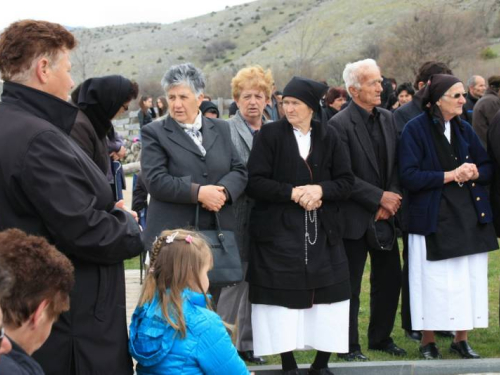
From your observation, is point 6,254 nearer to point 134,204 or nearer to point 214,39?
point 134,204

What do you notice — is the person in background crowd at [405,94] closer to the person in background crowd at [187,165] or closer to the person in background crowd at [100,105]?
the person in background crowd at [187,165]

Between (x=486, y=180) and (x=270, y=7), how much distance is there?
11195 centimetres

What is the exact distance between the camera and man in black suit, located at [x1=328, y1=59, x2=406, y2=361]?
6266 millimetres

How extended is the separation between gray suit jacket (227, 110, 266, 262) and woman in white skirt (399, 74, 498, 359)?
1207mm

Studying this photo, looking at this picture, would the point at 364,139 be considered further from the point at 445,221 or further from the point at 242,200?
the point at 242,200

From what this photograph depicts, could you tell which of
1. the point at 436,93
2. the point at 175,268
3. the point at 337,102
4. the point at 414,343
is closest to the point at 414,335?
the point at 414,343

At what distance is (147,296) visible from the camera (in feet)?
14.1

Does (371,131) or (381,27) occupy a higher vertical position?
(381,27)

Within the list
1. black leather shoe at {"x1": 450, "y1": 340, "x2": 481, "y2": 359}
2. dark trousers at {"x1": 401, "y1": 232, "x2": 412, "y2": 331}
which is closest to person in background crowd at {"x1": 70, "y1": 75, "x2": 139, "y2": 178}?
dark trousers at {"x1": 401, "y1": 232, "x2": 412, "y2": 331}

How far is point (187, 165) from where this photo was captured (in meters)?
5.61

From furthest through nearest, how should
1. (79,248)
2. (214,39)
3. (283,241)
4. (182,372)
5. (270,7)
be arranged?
(270,7), (214,39), (283,241), (182,372), (79,248)

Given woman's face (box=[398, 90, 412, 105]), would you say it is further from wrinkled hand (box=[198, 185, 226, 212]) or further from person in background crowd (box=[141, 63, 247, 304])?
wrinkled hand (box=[198, 185, 226, 212])

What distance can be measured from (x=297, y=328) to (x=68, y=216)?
2.57m

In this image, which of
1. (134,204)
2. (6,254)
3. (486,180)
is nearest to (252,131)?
(486,180)
